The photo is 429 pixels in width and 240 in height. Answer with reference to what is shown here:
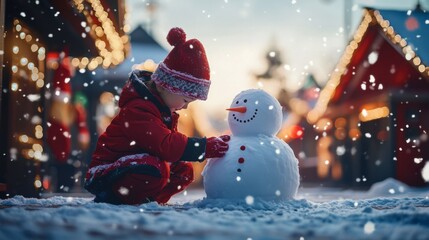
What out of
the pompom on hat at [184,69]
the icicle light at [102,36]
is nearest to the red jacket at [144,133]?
the pompom on hat at [184,69]

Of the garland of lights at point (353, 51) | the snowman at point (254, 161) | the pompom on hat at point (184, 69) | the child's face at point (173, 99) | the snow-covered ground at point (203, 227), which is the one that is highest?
the garland of lights at point (353, 51)

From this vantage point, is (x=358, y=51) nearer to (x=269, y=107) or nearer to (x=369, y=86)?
(x=369, y=86)

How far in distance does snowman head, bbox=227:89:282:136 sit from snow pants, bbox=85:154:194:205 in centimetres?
64

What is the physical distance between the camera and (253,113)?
386cm

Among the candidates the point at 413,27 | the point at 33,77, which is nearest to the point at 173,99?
the point at 33,77

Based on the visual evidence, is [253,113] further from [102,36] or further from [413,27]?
[413,27]

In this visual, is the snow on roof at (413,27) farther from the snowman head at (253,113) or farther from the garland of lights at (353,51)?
the snowman head at (253,113)

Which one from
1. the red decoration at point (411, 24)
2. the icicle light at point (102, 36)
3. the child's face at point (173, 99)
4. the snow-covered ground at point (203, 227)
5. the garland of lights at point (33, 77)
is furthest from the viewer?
the red decoration at point (411, 24)

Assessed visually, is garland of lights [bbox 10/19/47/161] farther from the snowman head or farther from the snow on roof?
the snow on roof

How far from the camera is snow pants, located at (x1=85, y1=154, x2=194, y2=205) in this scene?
3.56 m

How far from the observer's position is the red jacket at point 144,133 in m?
3.56

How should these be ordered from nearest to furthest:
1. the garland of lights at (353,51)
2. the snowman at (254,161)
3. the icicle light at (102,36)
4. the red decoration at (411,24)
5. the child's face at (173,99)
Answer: the snowman at (254,161)
the child's face at (173,99)
the icicle light at (102,36)
the garland of lights at (353,51)
the red decoration at (411,24)

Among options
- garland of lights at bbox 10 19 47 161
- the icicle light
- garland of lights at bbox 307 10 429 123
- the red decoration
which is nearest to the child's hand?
garland of lights at bbox 10 19 47 161

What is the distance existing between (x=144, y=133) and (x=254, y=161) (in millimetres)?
783
